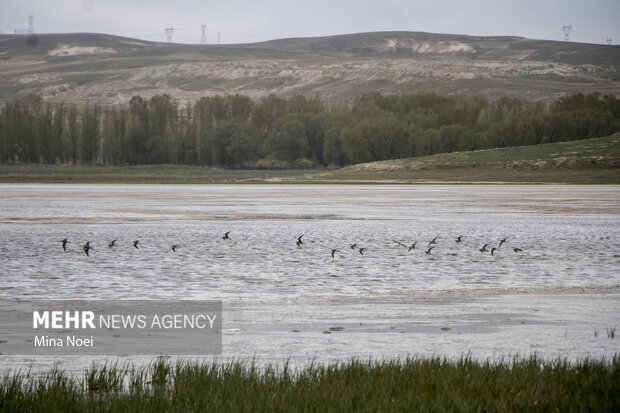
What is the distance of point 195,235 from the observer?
22906mm

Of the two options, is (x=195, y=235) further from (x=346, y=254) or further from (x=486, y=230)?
(x=486, y=230)

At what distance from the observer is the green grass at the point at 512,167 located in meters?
83.4

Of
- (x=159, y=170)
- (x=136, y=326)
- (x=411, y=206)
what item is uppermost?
(x=136, y=326)

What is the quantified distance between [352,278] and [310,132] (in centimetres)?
12213

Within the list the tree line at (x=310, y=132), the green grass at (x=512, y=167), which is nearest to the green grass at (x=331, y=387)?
the green grass at (x=512, y=167)

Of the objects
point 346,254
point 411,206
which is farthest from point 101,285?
point 411,206

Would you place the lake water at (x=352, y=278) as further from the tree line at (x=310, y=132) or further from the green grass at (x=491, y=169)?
the tree line at (x=310, y=132)

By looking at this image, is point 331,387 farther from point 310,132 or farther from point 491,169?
point 310,132

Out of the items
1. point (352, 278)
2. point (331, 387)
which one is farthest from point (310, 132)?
point (331, 387)

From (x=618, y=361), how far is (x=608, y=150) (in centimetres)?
8747

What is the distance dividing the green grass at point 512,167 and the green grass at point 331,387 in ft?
242

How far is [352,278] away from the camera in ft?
48.5

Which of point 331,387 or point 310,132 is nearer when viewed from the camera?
point 331,387

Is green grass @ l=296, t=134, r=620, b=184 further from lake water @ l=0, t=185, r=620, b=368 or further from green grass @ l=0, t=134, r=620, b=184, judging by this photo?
lake water @ l=0, t=185, r=620, b=368
